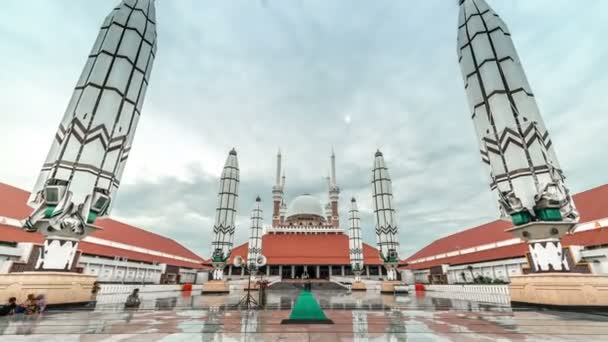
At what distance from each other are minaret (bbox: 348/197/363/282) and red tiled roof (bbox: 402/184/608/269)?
14.2 metres

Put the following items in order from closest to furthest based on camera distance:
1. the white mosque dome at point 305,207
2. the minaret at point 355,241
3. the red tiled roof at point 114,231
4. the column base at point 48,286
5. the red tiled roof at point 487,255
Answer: the column base at point 48,286, the red tiled roof at point 114,231, the red tiled roof at point 487,255, the minaret at point 355,241, the white mosque dome at point 305,207

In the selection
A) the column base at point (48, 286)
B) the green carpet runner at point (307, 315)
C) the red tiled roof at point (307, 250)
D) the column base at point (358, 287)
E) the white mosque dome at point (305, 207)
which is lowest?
the column base at point (358, 287)

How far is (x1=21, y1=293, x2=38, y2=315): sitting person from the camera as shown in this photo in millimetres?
9438

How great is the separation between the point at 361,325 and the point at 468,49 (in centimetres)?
1576

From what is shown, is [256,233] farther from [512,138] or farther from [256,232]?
[512,138]

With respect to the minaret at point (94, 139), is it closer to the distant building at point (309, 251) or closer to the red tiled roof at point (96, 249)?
the red tiled roof at point (96, 249)

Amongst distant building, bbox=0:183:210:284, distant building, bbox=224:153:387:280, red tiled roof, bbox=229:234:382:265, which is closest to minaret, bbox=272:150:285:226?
distant building, bbox=224:153:387:280

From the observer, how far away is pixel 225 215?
28.1 m

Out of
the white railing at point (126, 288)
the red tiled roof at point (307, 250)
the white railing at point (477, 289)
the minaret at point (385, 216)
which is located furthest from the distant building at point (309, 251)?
the white railing at point (126, 288)

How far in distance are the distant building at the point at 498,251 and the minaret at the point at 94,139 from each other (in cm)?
2090

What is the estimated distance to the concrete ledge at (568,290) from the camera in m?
9.91

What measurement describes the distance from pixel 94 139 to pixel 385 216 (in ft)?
82.2

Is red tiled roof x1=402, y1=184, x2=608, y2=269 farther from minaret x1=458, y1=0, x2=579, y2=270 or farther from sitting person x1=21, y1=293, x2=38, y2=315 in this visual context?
sitting person x1=21, y1=293, x2=38, y2=315

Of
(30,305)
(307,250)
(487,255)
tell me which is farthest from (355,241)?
(30,305)
